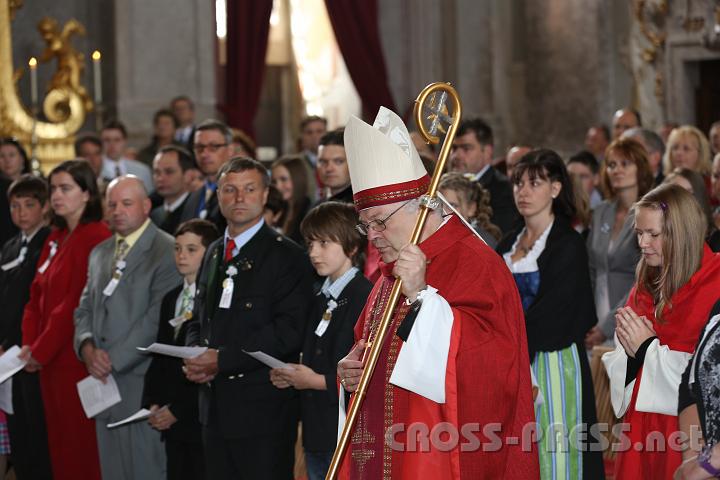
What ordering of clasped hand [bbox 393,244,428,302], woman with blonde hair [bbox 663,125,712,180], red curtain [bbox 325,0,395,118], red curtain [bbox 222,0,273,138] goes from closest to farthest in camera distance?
1. clasped hand [bbox 393,244,428,302]
2. woman with blonde hair [bbox 663,125,712,180]
3. red curtain [bbox 222,0,273,138]
4. red curtain [bbox 325,0,395,118]

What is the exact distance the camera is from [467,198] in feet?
18.7

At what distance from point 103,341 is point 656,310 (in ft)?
9.46

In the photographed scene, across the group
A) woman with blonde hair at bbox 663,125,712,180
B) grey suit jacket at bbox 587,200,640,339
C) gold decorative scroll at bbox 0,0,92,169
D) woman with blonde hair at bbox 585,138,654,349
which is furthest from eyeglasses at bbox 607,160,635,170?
gold decorative scroll at bbox 0,0,92,169

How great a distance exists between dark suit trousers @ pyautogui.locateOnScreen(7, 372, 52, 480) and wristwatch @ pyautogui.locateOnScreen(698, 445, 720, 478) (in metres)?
4.21

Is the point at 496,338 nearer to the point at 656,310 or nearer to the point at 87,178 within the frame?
the point at 656,310

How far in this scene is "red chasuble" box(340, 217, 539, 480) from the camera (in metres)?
3.64

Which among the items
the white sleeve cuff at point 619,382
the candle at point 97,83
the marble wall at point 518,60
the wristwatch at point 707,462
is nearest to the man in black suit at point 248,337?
the white sleeve cuff at point 619,382

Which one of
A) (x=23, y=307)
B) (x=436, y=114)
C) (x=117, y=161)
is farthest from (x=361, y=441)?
(x=117, y=161)

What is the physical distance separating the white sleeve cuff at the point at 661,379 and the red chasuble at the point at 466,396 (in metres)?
0.60

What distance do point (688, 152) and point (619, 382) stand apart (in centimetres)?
367

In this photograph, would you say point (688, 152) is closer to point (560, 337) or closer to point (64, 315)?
point (560, 337)

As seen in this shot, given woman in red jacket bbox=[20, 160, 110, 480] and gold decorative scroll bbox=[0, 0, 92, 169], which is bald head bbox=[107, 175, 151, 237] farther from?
gold decorative scroll bbox=[0, 0, 92, 169]

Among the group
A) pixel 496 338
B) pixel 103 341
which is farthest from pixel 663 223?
pixel 103 341

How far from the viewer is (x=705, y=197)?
602cm
